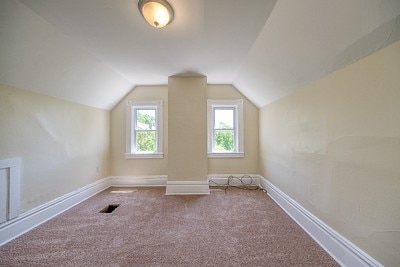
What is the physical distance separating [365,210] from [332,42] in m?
1.32

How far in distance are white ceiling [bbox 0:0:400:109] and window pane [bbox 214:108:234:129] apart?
1.26 metres

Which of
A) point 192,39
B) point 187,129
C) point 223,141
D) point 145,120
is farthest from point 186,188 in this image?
point 192,39

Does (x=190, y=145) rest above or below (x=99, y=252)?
above

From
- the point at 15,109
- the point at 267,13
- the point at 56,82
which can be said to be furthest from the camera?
the point at 56,82

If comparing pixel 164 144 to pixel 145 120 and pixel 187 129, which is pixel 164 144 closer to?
pixel 145 120

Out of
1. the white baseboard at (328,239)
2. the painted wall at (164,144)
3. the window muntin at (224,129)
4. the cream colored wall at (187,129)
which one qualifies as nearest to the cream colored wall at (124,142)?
the painted wall at (164,144)

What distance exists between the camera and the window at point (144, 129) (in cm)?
384

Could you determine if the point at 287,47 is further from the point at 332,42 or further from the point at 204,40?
the point at 204,40

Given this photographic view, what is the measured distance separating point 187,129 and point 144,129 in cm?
118

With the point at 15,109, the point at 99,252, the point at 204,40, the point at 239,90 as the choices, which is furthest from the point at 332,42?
the point at 15,109

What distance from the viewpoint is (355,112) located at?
141cm

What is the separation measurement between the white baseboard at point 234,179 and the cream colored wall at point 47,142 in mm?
2368

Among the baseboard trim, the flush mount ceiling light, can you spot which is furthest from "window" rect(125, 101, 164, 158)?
the flush mount ceiling light

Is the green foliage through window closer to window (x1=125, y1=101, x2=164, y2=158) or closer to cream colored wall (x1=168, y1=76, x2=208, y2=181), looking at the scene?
window (x1=125, y1=101, x2=164, y2=158)
